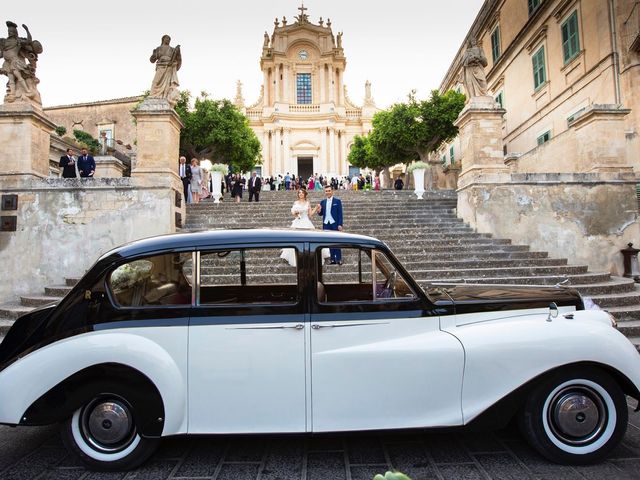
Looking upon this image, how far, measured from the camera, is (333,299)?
303cm

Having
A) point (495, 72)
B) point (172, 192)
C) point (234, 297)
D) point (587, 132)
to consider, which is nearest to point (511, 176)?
point (587, 132)

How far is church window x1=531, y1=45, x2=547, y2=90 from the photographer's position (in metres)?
19.6

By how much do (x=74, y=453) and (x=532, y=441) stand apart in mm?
3221

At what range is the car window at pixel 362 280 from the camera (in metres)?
3.05

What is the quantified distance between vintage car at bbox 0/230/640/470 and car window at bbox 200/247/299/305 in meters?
0.03

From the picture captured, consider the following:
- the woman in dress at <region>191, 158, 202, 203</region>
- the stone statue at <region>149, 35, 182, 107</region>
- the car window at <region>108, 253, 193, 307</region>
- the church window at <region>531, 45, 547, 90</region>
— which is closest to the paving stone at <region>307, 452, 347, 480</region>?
the car window at <region>108, 253, 193, 307</region>

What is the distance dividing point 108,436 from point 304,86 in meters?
47.2

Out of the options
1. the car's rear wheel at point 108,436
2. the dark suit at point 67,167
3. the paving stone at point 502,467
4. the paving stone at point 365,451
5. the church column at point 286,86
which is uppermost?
the church column at point 286,86

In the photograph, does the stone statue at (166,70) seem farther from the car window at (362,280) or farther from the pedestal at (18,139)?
the car window at (362,280)

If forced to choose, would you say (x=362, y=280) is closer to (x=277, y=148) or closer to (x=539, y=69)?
(x=539, y=69)

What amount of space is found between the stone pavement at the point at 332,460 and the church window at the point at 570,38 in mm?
18678

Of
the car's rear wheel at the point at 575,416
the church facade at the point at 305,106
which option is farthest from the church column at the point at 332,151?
the car's rear wheel at the point at 575,416

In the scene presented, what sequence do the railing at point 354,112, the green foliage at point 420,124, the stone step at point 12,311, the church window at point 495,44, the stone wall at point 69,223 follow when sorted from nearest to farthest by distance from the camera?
the stone step at point 12,311 → the stone wall at point 69,223 → the church window at point 495,44 → the green foliage at point 420,124 → the railing at point 354,112

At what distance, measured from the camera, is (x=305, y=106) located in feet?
145
